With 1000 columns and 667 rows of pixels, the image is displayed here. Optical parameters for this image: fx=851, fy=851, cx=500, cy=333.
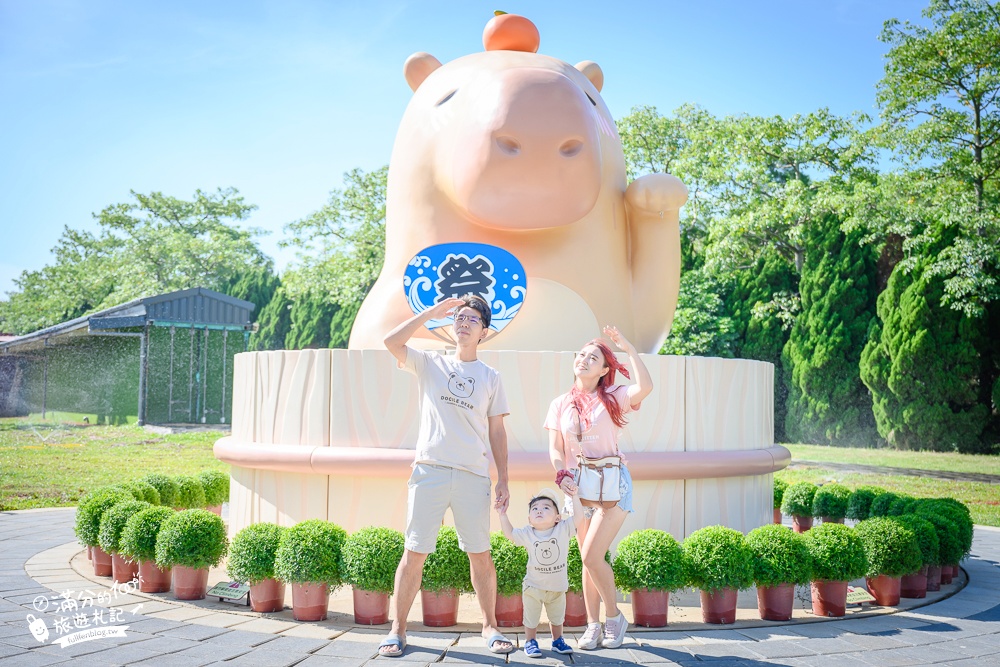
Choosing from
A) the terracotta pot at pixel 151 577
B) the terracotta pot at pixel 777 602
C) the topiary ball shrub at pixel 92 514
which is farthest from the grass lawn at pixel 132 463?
the terracotta pot at pixel 777 602

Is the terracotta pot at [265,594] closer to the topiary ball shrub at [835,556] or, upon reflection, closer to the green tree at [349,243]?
the topiary ball shrub at [835,556]

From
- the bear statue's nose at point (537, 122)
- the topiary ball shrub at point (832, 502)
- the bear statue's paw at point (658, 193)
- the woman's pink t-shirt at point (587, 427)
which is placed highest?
the bear statue's nose at point (537, 122)

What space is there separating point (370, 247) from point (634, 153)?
834 centimetres

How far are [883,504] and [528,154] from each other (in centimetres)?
431

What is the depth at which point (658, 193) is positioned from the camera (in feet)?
23.1

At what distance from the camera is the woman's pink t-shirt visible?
430 centimetres

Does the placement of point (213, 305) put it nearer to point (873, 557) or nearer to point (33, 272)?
point (33, 272)

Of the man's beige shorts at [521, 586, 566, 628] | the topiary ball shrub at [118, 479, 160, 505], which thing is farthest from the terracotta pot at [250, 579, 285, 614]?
the topiary ball shrub at [118, 479, 160, 505]

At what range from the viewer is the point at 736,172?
2089cm

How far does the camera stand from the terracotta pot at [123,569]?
18.7 ft

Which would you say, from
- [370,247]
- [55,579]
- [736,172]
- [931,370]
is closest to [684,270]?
[736,172]

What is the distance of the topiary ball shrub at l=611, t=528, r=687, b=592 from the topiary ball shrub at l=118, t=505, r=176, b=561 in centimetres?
288

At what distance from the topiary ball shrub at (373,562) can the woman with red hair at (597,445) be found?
613 mm

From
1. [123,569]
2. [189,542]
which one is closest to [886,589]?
[189,542]
